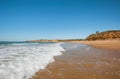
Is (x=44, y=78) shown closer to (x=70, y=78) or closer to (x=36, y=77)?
(x=36, y=77)

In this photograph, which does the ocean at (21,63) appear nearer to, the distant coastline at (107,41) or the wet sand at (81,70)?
the wet sand at (81,70)

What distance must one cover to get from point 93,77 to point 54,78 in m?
1.57

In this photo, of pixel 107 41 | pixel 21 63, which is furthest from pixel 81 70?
pixel 107 41

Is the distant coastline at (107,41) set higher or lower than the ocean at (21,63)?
higher

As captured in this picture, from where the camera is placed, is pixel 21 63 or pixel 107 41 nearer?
pixel 21 63

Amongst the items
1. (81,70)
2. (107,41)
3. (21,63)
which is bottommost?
(81,70)

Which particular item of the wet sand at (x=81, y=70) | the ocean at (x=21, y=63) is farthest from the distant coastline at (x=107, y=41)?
the ocean at (x=21, y=63)

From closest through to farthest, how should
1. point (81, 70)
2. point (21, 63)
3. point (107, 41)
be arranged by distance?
1. point (81, 70)
2. point (21, 63)
3. point (107, 41)

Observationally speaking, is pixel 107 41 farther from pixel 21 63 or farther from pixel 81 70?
pixel 21 63

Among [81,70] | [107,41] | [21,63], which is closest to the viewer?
[81,70]

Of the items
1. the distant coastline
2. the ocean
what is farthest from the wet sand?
the distant coastline

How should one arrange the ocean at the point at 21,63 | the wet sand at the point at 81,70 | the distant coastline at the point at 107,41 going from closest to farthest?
the ocean at the point at 21,63
the wet sand at the point at 81,70
the distant coastline at the point at 107,41

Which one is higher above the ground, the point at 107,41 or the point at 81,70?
the point at 107,41

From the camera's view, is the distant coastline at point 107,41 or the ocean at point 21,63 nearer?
the ocean at point 21,63
